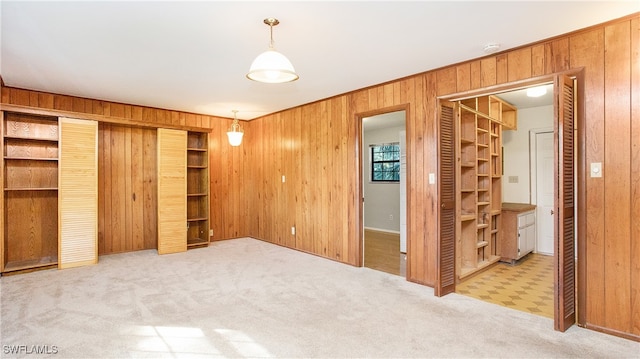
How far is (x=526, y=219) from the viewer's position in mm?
5023

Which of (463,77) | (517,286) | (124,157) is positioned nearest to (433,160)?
(463,77)

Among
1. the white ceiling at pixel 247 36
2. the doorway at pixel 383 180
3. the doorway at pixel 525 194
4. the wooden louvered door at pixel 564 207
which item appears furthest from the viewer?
the doorway at pixel 383 180

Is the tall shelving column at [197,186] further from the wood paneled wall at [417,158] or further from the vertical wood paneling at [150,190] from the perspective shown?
the vertical wood paneling at [150,190]

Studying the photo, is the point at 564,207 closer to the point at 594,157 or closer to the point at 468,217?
the point at 594,157

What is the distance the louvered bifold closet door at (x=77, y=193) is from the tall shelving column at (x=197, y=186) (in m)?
1.54

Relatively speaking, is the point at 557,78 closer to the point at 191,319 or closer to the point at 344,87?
the point at 344,87

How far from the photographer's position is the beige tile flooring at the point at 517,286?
3.19 metres

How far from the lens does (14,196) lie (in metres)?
4.43

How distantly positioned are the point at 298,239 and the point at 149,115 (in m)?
3.32

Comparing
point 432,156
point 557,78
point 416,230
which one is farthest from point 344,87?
point 557,78

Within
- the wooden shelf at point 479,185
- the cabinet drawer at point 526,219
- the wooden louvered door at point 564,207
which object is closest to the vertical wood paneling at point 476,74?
the wooden shelf at point 479,185

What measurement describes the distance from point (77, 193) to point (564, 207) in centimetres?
561

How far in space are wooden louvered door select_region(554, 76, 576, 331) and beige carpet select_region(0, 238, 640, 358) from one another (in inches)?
8.6

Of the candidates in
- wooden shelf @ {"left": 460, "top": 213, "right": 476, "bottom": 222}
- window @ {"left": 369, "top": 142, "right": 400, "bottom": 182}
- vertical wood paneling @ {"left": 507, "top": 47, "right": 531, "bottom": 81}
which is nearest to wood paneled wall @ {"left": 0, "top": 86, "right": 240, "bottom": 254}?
window @ {"left": 369, "top": 142, "right": 400, "bottom": 182}
